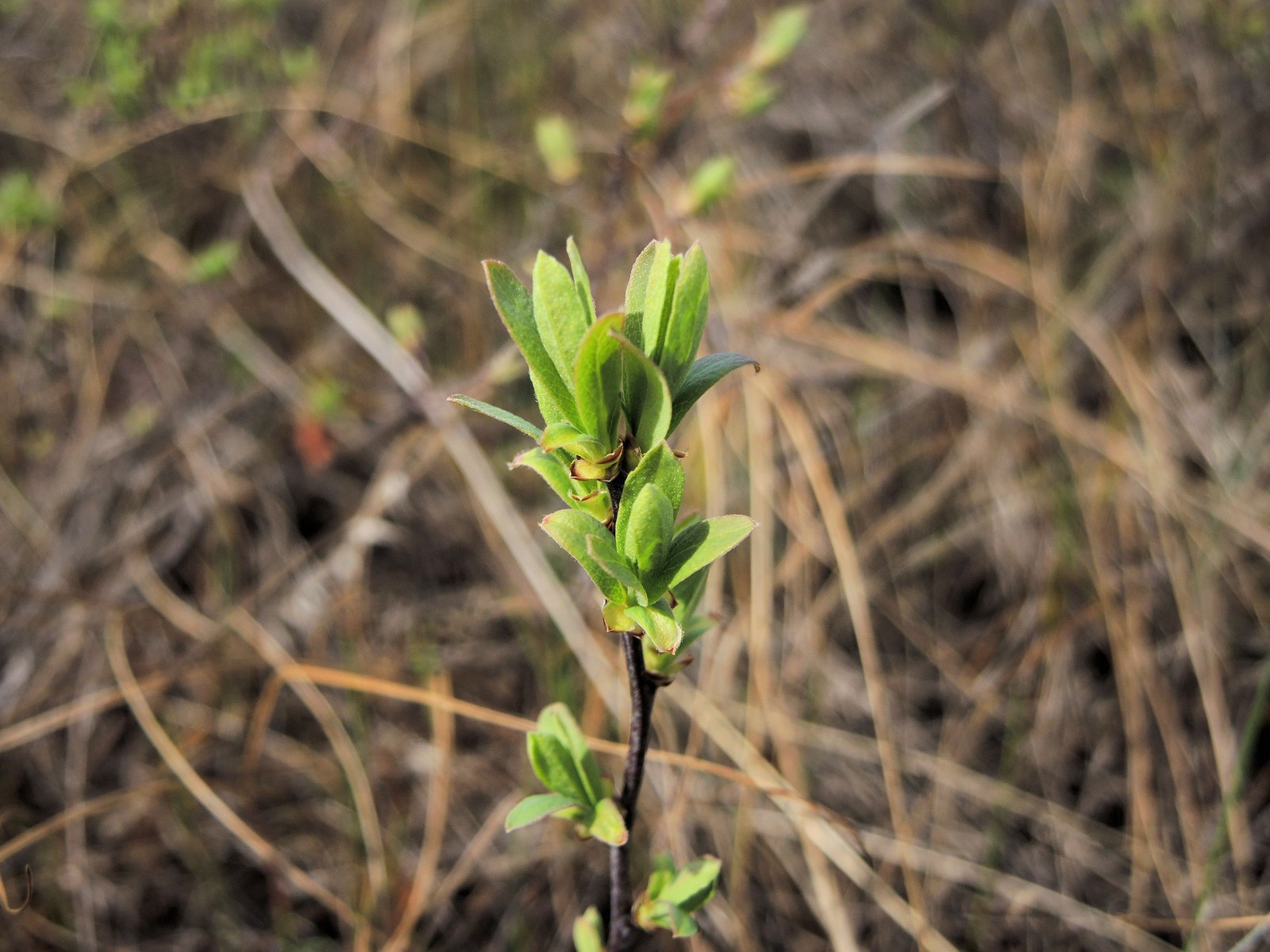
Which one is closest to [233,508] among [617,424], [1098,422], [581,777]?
[581,777]

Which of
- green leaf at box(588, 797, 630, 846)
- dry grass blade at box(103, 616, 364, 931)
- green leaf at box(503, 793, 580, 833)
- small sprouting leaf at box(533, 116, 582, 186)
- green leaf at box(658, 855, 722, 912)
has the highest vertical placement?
small sprouting leaf at box(533, 116, 582, 186)

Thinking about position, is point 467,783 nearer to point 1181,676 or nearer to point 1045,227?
point 1181,676

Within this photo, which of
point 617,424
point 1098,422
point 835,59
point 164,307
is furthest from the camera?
point 835,59

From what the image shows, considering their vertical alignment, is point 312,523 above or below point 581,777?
below

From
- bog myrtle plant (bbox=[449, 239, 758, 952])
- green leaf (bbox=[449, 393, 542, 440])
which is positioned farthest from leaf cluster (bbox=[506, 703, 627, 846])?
green leaf (bbox=[449, 393, 542, 440])

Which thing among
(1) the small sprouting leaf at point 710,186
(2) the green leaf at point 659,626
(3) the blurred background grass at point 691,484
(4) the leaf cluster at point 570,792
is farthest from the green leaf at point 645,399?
(1) the small sprouting leaf at point 710,186

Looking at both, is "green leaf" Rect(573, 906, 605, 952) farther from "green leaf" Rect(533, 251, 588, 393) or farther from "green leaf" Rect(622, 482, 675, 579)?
"green leaf" Rect(533, 251, 588, 393)
